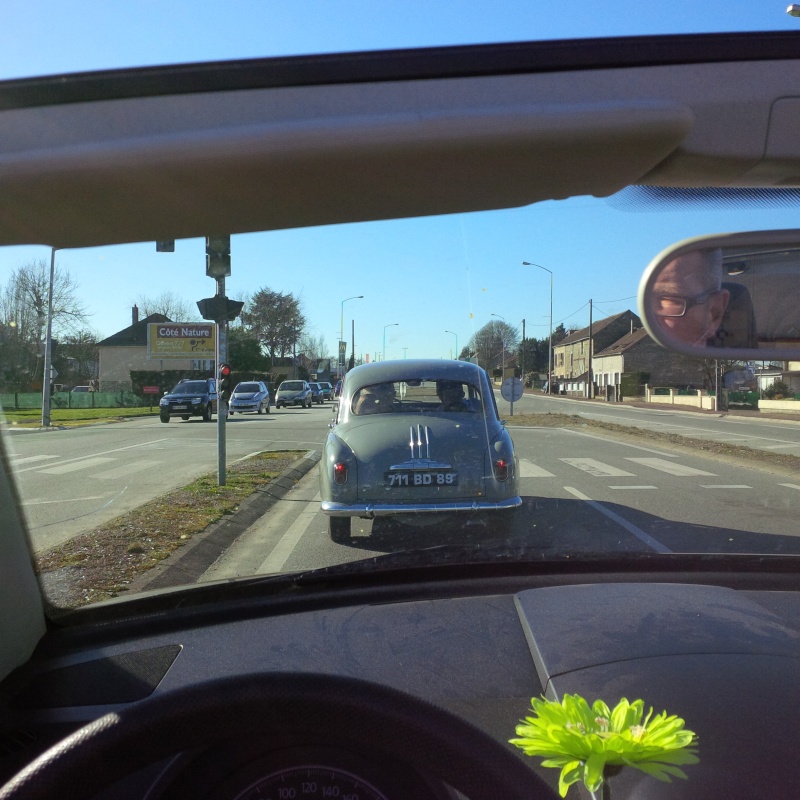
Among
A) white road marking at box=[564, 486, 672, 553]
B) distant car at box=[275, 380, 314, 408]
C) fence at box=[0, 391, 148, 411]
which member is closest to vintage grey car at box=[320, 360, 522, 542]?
white road marking at box=[564, 486, 672, 553]

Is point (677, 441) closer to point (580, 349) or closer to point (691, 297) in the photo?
point (580, 349)

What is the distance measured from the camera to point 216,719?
4.68 feet

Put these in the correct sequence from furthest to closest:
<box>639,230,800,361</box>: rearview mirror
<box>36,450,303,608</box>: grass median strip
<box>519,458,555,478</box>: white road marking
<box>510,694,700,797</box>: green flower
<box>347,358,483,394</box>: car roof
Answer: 1. <box>519,458,555,478</box>: white road marking
2. <box>347,358,483,394</box>: car roof
3. <box>36,450,303,608</box>: grass median strip
4. <box>639,230,800,361</box>: rearview mirror
5. <box>510,694,700,797</box>: green flower

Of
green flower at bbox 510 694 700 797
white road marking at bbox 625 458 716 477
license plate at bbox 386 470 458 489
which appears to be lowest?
white road marking at bbox 625 458 716 477

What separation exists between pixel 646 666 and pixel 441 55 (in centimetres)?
190

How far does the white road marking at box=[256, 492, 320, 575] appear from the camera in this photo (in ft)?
16.4

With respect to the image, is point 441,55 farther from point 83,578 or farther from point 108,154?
point 83,578

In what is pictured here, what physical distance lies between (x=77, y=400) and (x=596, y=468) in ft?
28.5

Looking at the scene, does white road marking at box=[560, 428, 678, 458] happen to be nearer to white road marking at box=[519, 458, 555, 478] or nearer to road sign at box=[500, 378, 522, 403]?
white road marking at box=[519, 458, 555, 478]

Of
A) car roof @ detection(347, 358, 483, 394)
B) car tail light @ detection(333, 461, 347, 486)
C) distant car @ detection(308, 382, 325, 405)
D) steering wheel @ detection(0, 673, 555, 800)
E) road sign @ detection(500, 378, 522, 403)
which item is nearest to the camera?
steering wheel @ detection(0, 673, 555, 800)

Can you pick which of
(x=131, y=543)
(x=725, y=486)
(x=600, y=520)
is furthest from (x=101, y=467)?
(x=725, y=486)

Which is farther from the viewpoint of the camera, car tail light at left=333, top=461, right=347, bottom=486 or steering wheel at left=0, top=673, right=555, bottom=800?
car tail light at left=333, top=461, right=347, bottom=486

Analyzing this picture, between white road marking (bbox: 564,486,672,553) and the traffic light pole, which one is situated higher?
the traffic light pole

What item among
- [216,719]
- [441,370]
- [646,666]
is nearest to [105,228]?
[216,719]
